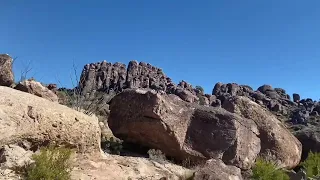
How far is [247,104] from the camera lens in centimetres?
1764

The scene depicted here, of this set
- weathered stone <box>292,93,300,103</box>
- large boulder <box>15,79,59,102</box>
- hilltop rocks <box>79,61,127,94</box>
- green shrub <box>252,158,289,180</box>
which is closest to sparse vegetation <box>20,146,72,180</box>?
large boulder <box>15,79,59,102</box>

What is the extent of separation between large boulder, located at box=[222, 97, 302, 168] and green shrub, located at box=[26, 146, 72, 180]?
35.3ft

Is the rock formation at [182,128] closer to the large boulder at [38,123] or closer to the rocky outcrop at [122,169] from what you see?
the rocky outcrop at [122,169]

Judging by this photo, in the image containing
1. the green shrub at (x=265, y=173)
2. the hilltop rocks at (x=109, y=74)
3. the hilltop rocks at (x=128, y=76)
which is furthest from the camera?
the hilltop rocks at (x=128, y=76)

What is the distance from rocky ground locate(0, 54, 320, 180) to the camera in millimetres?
7383

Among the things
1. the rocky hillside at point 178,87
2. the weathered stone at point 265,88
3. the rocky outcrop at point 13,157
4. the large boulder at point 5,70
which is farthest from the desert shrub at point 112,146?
the weathered stone at point 265,88

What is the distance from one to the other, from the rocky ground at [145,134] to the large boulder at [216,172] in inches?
1.1

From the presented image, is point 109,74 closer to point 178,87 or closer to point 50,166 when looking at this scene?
point 178,87

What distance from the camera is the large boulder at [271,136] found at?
16125 mm

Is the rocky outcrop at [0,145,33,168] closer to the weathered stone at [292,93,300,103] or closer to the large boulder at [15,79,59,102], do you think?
the large boulder at [15,79,59,102]

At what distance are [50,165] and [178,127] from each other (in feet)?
22.0

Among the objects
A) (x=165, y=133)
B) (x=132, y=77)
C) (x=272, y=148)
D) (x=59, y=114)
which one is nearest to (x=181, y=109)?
(x=165, y=133)

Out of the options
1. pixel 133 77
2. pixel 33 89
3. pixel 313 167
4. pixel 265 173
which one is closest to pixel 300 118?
pixel 133 77

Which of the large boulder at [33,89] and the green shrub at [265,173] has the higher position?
the large boulder at [33,89]
